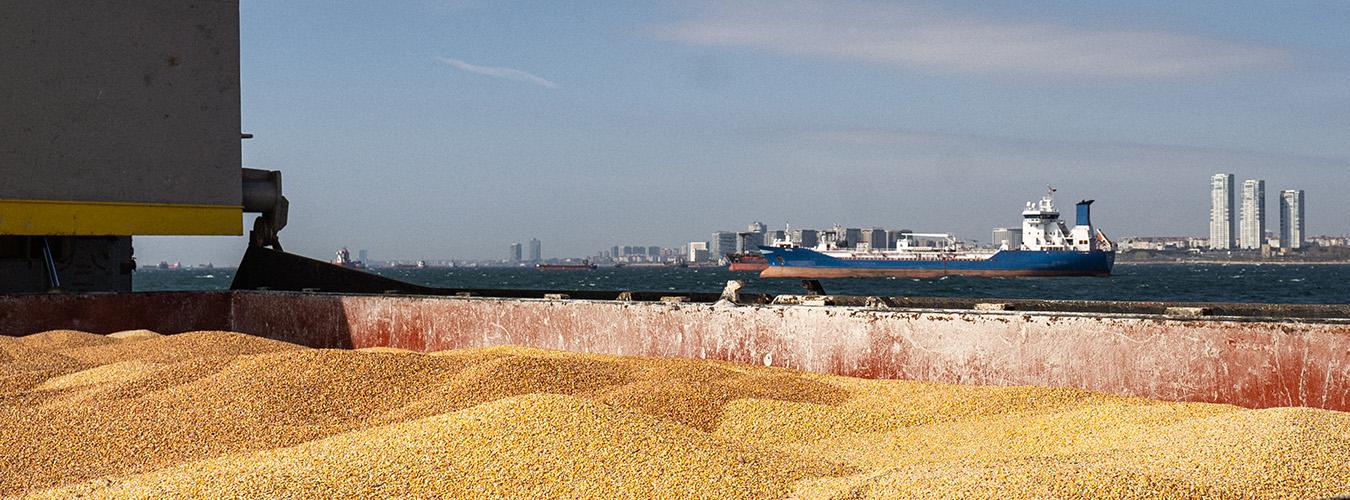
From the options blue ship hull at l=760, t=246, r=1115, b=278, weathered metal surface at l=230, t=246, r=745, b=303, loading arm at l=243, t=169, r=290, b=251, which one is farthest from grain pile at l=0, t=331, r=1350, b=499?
blue ship hull at l=760, t=246, r=1115, b=278

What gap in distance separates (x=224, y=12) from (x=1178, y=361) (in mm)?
10308

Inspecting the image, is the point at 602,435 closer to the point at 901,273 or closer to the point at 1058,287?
the point at 1058,287

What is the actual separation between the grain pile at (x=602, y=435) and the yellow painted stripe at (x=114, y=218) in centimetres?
370

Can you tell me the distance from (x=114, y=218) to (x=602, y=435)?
28.1 feet

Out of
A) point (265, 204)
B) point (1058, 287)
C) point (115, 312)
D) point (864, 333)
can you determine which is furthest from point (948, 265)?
point (864, 333)

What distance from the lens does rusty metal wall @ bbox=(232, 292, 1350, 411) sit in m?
6.06

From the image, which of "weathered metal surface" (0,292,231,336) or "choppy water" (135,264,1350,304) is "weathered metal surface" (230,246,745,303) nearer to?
"weathered metal surface" (0,292,231,336)

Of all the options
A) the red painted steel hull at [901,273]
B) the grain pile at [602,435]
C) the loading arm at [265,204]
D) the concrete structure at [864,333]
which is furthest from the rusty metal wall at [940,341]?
the red painted steel hull at [901,273]

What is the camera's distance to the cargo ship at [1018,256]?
83.0 m

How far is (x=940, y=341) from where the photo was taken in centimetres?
720

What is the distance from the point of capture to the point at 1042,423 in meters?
5.61

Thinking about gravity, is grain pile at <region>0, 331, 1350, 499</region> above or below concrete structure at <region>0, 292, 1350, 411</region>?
below

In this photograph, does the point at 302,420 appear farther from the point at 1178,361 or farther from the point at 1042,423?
the point at 1178,361

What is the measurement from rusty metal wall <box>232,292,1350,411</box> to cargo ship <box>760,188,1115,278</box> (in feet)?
253
